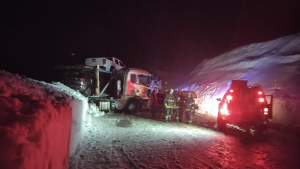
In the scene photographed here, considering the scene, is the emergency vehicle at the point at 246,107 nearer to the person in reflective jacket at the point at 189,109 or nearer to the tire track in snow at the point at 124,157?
the person in reflective jacket at the point at 189,109

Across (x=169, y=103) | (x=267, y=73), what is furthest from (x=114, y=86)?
(x=267, y=73)

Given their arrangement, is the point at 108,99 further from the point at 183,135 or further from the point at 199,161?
the point at 199,161

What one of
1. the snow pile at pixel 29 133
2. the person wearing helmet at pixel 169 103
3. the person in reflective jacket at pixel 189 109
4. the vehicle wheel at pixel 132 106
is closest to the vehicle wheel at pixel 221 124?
the person in reflective jacket at pixel 189 109

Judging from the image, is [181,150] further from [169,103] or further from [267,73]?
[267,73]

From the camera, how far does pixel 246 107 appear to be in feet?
28.3

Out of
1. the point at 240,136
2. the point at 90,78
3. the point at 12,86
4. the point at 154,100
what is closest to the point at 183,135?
the point at 240,136

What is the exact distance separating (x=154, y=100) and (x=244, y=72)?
12672mm

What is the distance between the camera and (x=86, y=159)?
5141mm

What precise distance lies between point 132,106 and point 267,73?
12485mm

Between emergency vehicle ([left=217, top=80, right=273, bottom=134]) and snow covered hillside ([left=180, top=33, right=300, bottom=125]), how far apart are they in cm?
335

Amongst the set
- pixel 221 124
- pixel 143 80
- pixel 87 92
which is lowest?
pixel 221 124

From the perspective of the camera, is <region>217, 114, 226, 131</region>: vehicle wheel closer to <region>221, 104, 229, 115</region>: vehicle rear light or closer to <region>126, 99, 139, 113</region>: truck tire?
<region>221, 104, 229, 115</region>: vehicle rear light

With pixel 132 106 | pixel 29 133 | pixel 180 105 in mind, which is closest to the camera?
pixel 29 133

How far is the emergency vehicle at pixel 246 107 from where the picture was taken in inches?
335
